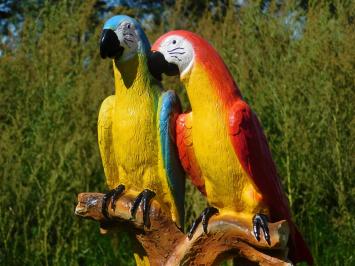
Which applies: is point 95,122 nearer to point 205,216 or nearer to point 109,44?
point 109,44

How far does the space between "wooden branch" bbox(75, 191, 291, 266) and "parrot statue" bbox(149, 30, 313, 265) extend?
0.03 metres


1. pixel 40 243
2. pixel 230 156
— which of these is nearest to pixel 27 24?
pixel 40 243

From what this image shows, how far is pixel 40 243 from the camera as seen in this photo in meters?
3.19

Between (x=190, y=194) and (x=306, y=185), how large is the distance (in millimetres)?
650

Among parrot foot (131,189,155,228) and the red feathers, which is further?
parrot foot (131,189,155,228)

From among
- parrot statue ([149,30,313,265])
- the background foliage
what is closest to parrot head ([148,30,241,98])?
parrot statue ([149,30,313,265])

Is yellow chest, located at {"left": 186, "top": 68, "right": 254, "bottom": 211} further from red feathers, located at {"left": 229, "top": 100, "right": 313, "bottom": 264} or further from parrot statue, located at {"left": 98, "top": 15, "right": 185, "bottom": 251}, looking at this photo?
parrot statue, located at {"left": 98, "top": 15, "right": 185, "bottom": 251}

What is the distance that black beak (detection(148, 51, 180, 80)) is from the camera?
1972 millimetres

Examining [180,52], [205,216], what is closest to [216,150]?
[205,216]

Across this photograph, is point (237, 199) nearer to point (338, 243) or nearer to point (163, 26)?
point (338, 243)

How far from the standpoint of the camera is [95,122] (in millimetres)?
3543

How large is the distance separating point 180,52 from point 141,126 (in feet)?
0.81

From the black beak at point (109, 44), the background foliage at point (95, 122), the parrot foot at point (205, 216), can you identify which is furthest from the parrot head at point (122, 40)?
the background foliage at point (95, 122)

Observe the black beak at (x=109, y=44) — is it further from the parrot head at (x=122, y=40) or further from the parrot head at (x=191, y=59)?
the parrot head at (x=191, y=59)
